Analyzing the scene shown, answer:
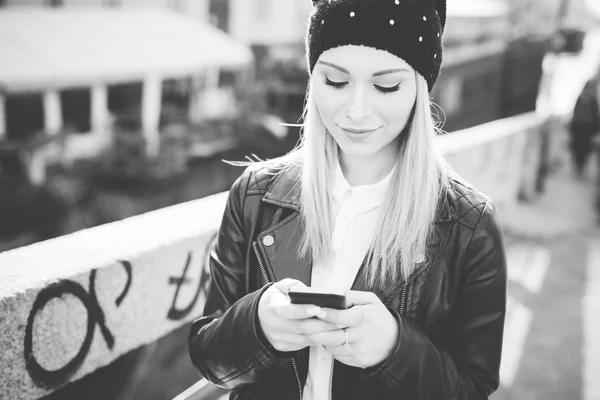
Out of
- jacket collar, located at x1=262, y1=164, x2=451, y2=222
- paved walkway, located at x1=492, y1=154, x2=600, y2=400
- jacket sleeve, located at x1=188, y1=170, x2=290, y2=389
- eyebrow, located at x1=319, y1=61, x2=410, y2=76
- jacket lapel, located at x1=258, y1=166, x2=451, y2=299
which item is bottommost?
paved walkway, located at x1=492, y1=154, x2=600, y2=400

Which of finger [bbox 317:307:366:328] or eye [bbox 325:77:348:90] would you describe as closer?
finger [bbox 317:307:366:328]

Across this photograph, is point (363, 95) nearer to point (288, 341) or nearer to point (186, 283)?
point (288, 341)

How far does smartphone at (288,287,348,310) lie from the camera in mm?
1012

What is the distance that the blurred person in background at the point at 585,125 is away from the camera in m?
7.61

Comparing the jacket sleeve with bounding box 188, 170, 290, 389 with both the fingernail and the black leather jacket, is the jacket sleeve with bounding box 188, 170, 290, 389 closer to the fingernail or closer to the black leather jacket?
the black leather jacket

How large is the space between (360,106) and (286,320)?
525 mm

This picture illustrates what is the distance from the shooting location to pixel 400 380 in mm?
1146

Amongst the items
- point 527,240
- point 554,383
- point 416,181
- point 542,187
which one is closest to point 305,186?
point 416,181

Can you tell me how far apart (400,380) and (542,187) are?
21.4 ft

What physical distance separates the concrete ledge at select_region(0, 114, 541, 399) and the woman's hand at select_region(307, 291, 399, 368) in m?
0.90

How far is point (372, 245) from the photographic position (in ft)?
4.32

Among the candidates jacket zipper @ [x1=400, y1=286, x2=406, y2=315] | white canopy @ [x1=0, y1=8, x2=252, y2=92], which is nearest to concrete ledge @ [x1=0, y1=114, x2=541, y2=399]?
jacket zipper @ [x1=400, y1=286, x2=406, y2=315]

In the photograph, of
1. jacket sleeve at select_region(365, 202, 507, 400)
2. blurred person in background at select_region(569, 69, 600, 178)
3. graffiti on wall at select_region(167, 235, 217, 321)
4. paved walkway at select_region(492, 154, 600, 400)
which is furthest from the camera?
blurred person in background at select_region(569, 69, 600, 178)

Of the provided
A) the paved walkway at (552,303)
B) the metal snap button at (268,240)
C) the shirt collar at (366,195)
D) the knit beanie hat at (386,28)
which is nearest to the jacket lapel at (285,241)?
the metal snap button at (268,240)
